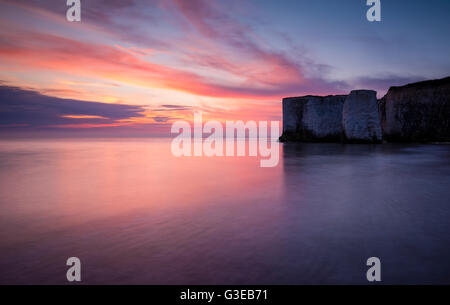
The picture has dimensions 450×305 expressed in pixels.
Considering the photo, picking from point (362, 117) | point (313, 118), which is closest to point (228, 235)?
point (362, 117)

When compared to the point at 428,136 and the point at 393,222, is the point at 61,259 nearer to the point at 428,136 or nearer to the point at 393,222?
the point at 393,222

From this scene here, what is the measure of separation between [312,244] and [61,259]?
1853 millimetres

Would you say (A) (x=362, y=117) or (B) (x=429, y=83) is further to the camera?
(B) (x=429, y=83)

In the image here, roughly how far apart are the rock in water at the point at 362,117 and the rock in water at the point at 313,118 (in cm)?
386

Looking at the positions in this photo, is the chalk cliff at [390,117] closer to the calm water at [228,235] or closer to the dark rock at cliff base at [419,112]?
the dark rock at cliff base at [419,112]

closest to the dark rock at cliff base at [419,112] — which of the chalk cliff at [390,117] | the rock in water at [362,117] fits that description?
the chalk cliff at [390,117]

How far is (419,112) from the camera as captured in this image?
23.4m

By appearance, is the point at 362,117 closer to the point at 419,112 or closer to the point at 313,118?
the point at 313,118

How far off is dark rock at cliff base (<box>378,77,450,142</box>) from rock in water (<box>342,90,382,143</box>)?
287 inches

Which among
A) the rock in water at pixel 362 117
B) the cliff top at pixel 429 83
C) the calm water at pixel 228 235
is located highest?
the cliff top at pixel 429 83

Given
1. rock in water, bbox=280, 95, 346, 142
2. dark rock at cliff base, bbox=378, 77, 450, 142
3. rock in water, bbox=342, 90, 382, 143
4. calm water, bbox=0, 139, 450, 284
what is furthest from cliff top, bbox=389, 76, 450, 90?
calm water, bbox=0, 139, 450, 284

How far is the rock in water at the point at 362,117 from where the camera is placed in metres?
18.3

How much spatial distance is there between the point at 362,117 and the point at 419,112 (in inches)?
347

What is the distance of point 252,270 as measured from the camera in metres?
1.74
